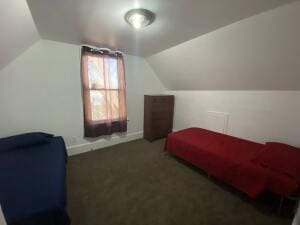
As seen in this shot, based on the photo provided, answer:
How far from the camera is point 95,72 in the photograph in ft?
9.44

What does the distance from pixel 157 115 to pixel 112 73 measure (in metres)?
1.44

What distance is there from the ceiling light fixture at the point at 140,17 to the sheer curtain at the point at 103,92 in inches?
51.0

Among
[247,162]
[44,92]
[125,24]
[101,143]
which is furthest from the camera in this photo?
[101,143]

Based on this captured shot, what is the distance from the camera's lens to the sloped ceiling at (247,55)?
1.57 m

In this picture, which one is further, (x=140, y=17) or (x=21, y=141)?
(x=21, y=141)

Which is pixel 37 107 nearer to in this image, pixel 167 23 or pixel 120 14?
pixel 120 14

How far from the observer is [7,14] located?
52.1 inches

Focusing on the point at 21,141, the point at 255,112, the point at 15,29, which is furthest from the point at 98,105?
the point at 255,112

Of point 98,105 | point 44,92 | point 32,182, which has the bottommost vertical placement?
point 32,182

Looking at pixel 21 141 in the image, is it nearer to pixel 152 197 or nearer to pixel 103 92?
pixel 103 92

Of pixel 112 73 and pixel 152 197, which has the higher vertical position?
pixel 112 73

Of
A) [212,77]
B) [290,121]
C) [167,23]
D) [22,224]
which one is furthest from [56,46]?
[290,121]

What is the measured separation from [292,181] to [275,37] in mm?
1571

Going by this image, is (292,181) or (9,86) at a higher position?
(9,86)
